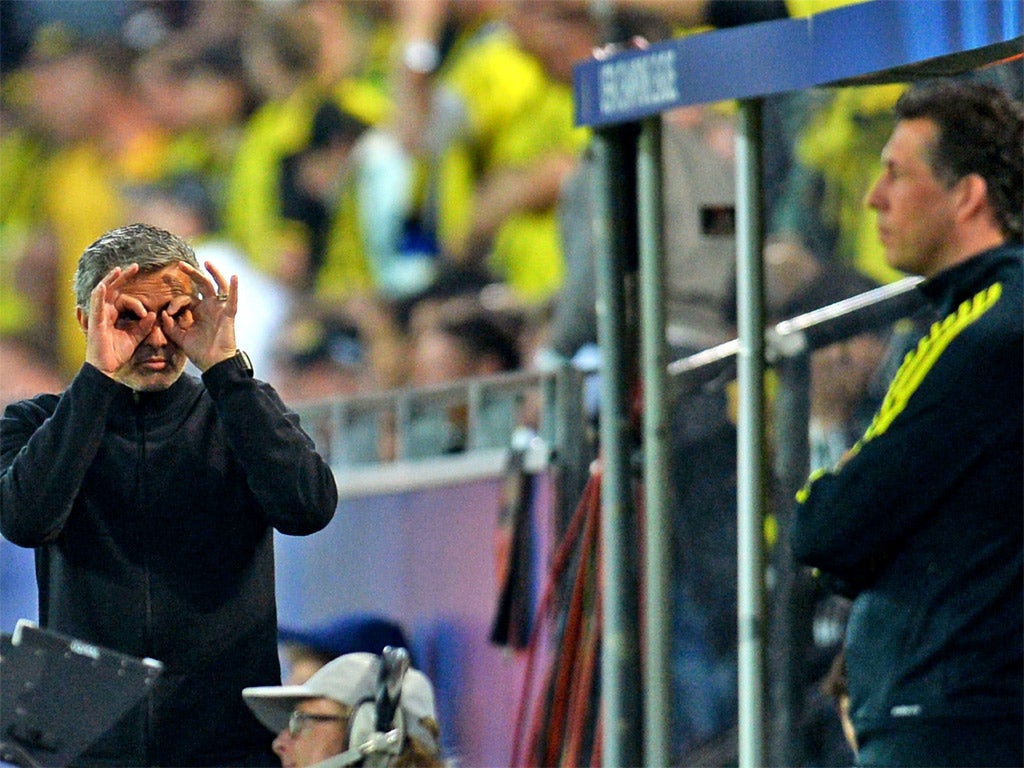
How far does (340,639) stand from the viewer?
4.35 metres

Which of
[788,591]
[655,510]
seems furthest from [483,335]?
[655,510]

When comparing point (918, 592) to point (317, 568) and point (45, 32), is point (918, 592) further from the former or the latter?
point (45, 32)

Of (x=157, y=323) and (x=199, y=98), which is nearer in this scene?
(x=157, y=323)

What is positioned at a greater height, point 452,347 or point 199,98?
point 199,98

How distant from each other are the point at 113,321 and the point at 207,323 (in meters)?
0.11

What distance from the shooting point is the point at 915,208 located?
2641mm

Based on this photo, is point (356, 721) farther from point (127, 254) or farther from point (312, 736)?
point (127, 254)

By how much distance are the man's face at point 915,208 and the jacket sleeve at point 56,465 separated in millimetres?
1098

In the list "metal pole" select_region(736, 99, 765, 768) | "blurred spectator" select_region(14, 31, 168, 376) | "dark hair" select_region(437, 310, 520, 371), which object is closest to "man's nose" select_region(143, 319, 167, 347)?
"metal pole" select_region(736, 99, 765, 768)

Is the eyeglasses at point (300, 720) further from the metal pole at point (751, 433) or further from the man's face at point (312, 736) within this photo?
the metal pole at point (751, 433)

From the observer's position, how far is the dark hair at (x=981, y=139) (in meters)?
2.65

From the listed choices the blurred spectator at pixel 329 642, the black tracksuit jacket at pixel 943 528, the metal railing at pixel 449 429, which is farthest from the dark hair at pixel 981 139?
the blurred spectator at pixel 329 642

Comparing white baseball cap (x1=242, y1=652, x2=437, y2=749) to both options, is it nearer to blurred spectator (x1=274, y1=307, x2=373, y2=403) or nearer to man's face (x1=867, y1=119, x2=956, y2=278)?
man's face (x1=867, y1=119, x2=956, y2=278)

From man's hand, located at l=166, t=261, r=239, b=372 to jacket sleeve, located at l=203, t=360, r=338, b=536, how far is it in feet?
0.06
